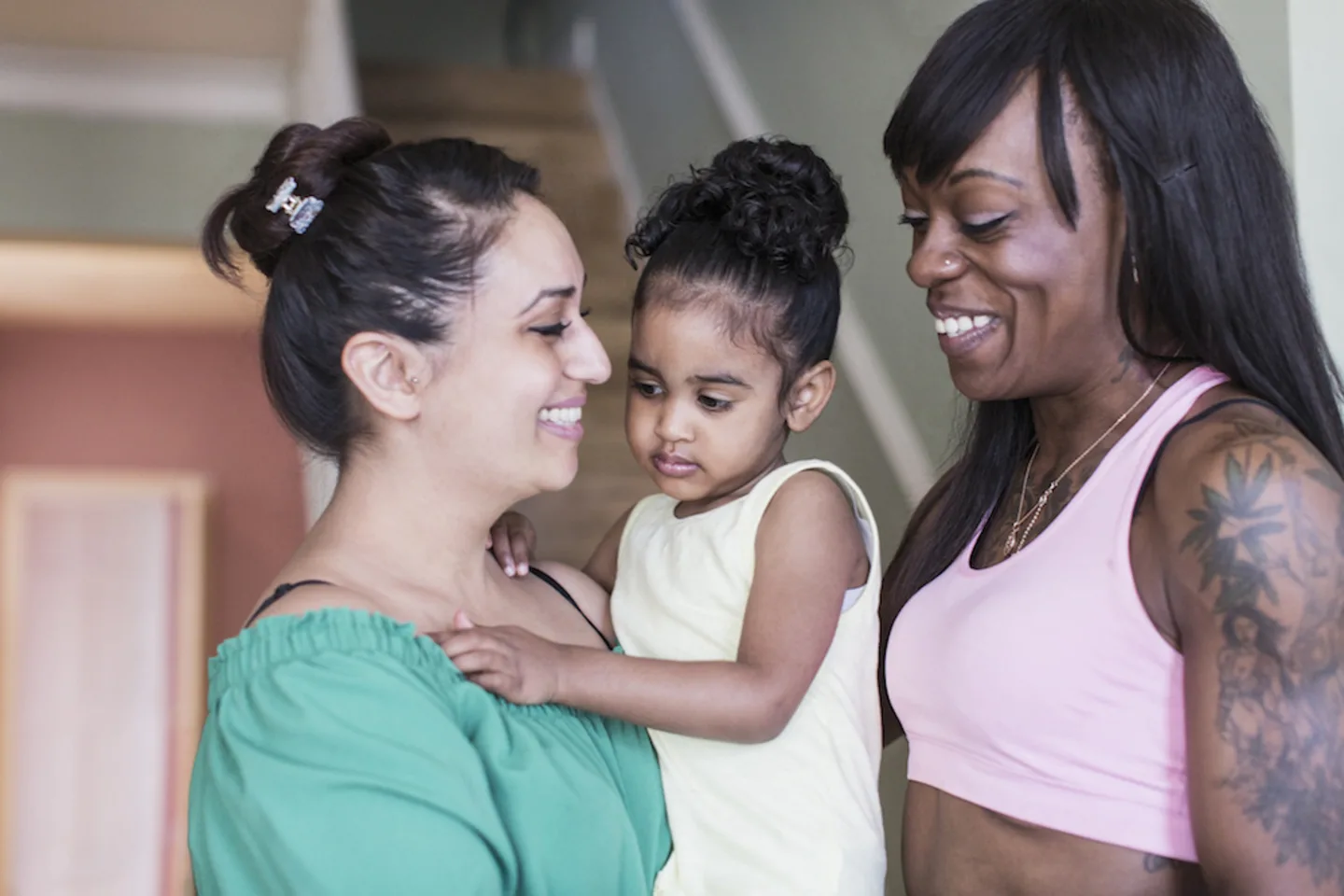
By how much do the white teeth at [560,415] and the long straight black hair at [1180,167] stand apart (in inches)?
18.7

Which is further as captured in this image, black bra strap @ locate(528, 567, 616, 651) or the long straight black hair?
black bra strap @ locate(528, 567, 616, 651)

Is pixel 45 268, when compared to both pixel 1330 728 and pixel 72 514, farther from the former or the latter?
pixel 1330 728

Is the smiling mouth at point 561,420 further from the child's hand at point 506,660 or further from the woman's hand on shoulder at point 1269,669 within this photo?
the woman's hand on shoulder at point 1269,669

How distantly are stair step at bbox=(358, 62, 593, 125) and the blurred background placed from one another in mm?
11

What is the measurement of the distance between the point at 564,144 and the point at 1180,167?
3.64m

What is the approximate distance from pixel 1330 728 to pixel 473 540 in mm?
885

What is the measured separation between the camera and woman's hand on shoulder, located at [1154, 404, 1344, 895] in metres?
1.19

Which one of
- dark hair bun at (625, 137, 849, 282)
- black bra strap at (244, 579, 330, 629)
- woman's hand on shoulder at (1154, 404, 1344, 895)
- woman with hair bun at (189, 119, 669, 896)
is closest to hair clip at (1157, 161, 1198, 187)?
woman's hand on shoulder at (1154, 404, 1344, 895)

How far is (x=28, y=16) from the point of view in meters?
3.72

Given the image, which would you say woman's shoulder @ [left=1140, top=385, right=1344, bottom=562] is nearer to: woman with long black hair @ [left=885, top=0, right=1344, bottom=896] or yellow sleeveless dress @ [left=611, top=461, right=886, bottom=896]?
woman with long black hair @ [left=885, top=0, right=1344, bottom=896]

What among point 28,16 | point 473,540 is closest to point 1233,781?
point 473,540

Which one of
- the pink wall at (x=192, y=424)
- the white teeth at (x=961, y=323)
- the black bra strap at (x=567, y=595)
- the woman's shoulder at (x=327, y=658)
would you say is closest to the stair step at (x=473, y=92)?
the pink wall at (x=192, y=424)

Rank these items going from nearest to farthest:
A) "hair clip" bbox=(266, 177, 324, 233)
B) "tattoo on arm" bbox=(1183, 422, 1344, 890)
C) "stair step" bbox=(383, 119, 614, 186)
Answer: "tattoo on arm" bbox=(1183, 422, 1344, 890) → "hair clip" bbox=(266, 177, 324, 233) → "stair step" bbox=(383, 119, 614, 186)

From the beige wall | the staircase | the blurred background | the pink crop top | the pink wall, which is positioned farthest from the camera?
the pink wall
